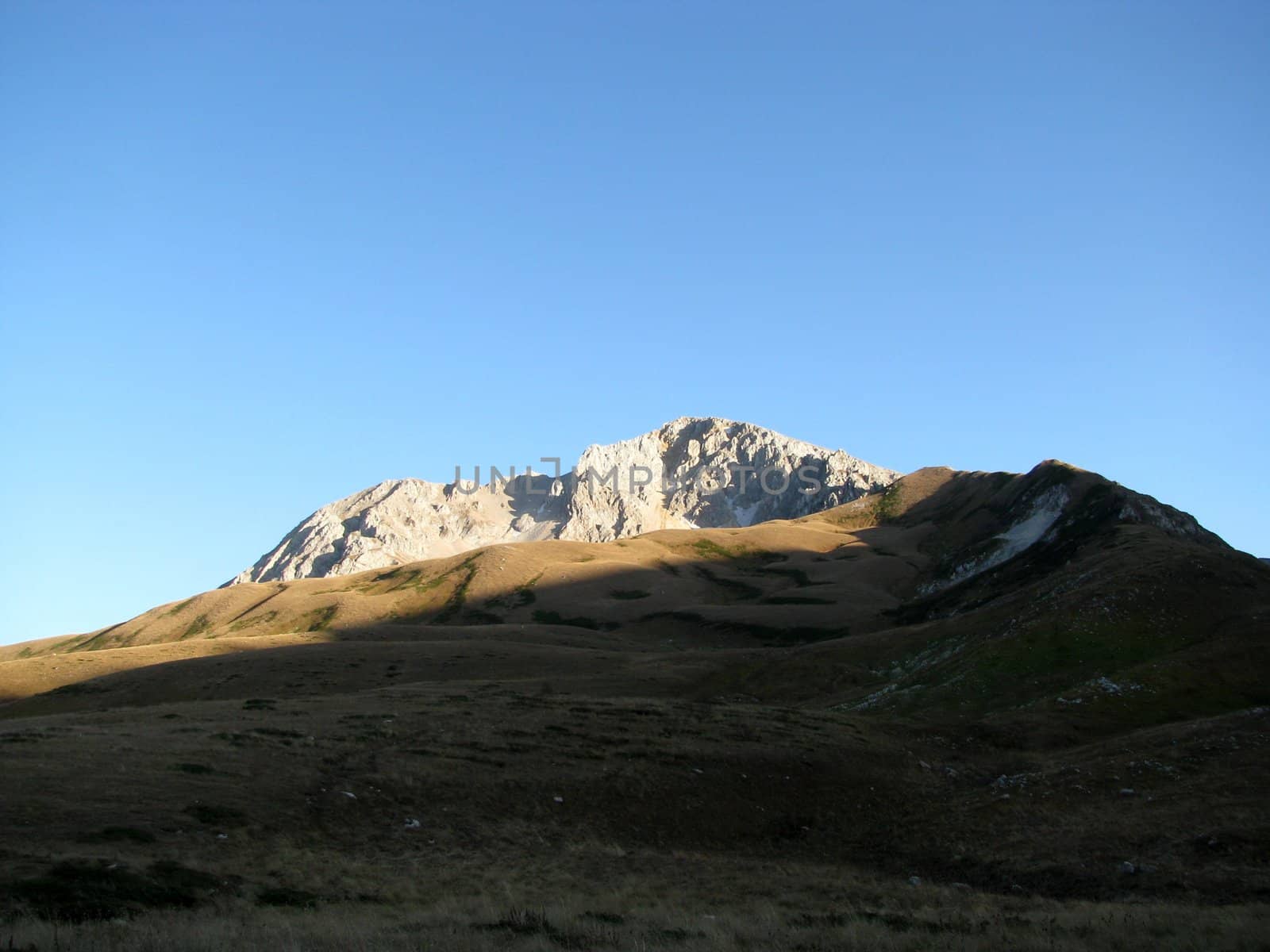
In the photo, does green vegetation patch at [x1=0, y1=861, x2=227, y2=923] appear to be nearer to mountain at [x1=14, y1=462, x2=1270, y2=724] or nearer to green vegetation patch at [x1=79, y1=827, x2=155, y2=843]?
green vegetation patch at [x1=79, y1=827, x2=155, y2=843]

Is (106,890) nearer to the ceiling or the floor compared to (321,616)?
nearer to the floor

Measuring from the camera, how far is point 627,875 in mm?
29906

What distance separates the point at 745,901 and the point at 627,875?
194 inches

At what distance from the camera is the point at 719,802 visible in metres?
40.6

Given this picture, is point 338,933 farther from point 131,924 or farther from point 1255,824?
point 1255,824

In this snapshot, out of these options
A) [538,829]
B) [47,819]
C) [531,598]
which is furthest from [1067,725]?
[531,598]

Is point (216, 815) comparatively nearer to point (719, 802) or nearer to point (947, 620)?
point (719, 802)

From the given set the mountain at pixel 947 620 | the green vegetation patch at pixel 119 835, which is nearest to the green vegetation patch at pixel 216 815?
the green vegetation patch at pixel 119 835

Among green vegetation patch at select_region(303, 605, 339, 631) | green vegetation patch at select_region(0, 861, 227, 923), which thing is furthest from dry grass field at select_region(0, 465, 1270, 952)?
green vegetation patch at select_region(303, 605, 339, 631)

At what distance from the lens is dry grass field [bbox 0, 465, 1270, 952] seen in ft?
69.4

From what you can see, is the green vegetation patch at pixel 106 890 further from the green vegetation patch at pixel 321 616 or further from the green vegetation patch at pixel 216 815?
the green vegetation patch at pixel 321 616

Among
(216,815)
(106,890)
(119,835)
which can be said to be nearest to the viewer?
(106,890)

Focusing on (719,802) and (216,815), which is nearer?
(216,815)

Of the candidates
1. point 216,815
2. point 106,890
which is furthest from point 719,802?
point 106,890
